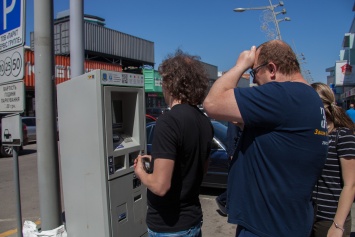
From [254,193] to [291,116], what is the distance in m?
0.43

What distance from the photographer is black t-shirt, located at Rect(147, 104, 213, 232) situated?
187cm

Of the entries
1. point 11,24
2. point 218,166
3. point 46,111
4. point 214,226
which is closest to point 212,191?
point 218,166

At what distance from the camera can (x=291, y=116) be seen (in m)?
1.51

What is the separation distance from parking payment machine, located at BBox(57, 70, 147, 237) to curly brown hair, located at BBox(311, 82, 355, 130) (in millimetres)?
1567

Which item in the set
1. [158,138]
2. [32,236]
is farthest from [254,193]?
[32,236]

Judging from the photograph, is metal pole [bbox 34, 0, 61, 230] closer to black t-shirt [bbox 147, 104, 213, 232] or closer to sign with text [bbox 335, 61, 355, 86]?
black t-shirt [bbox 147, 104, 213, 232]

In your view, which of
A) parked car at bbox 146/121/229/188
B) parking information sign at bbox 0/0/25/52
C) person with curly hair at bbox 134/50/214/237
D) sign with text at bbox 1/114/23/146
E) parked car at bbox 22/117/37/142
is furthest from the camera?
parked car at bbox 22/117/37/142

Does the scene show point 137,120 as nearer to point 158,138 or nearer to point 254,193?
point 158,138

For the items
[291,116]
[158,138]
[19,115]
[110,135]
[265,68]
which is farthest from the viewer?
[19,115]

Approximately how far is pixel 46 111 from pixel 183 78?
5.53 ft

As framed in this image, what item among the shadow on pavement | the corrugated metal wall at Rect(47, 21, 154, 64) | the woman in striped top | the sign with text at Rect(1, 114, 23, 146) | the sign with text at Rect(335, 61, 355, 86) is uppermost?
the corrugated metal wall at Rect(47, 21, 154, 64)

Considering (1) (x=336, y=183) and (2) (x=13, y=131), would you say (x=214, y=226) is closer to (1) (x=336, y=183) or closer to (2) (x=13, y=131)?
(1) (x=336, y=183)

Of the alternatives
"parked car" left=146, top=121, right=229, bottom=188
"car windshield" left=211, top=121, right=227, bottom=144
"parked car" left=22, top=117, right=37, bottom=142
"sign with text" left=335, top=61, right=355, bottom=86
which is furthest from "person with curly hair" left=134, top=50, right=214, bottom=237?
"sign with text" left=335, top=61, right=355, bottom=86

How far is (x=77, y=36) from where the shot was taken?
425 cm
